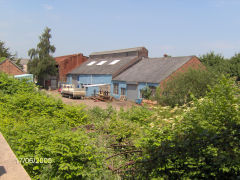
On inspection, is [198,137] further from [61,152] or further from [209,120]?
[61,152]

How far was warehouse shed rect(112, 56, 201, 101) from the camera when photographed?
25703 mm

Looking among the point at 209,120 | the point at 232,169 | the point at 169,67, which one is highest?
the point at 169,67

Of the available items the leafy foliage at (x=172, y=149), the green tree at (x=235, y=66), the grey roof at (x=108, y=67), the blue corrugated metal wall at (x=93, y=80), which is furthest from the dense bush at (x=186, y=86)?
the green tree at (x=235, y=66)

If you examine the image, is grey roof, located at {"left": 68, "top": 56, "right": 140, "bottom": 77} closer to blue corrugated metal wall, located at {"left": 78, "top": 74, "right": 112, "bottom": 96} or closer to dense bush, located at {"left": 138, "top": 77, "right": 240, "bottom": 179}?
blue corrugated metal wall, located at {"left": 78, "top": 74, "right": 112, "bottom": 96}

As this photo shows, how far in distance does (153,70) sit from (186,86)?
12.1m

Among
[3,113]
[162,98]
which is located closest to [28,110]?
[3,113]

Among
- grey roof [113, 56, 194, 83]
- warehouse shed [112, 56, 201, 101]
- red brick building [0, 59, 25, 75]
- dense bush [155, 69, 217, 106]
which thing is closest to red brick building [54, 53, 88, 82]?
red brick building [0, 59, 25, 75]

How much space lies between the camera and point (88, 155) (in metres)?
5.43

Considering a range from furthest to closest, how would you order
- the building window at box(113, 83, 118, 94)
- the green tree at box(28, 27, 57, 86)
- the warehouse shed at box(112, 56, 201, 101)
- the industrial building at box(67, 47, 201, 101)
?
1. the green tree at box(28, 27, 57, 86)
2. the building window at box(113, 83, 118, 94)
3. the industrial building at box(67, 47, 201, 101)
4. the warehouse shed at box(112, 56, 201, 101)

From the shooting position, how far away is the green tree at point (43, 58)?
1551 inches

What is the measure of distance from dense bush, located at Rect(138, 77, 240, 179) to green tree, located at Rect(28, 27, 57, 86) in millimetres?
36999

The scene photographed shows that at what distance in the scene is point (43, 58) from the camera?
1555 inches

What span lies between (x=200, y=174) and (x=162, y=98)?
1305 centimetres

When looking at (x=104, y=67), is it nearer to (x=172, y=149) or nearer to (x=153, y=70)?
(x=153, y=70)
